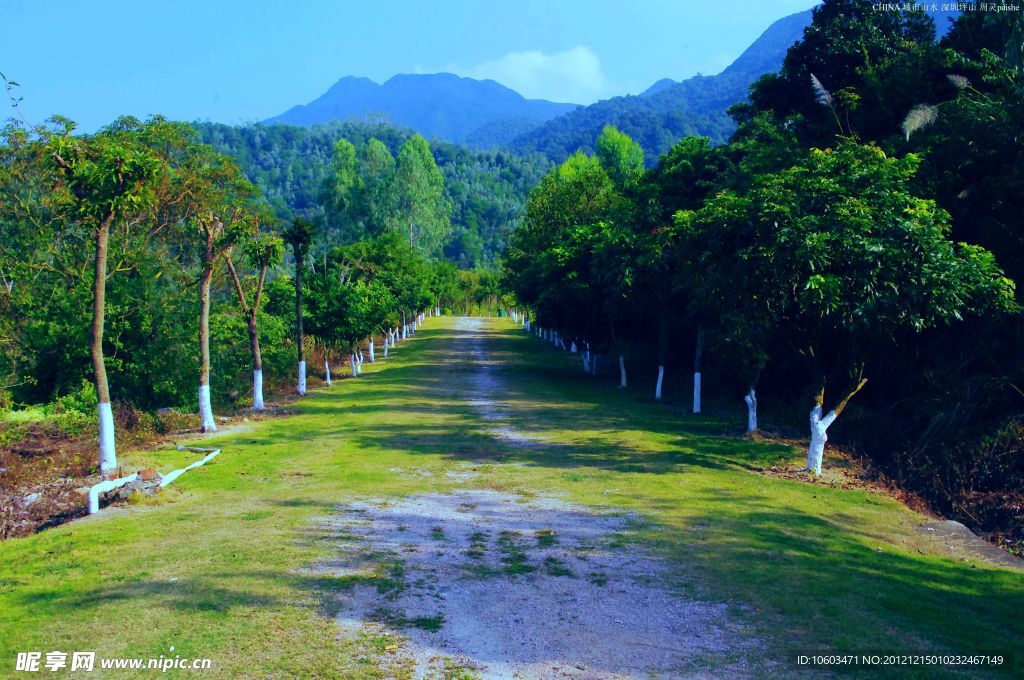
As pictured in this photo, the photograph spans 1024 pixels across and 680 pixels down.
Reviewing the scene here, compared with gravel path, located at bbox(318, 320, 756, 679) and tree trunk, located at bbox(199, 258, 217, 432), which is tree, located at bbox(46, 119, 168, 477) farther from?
gravel path, located at bbox(318, 320, 756, 679)

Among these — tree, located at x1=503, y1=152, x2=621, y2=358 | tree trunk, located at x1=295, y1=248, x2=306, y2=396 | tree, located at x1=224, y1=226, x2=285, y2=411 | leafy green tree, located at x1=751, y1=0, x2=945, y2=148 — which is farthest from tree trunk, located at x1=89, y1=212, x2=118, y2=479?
leafy green tree, located at x1=751, y1=0, x2=945, y2=148

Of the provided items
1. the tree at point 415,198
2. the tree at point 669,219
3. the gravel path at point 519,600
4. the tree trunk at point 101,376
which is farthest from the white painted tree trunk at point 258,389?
the tree at point 415,198

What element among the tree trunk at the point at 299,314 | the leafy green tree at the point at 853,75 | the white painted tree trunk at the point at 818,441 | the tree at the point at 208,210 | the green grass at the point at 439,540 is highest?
the leafy green tree at the point at 853,75

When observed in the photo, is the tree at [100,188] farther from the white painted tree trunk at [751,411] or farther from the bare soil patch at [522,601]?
the white painted tree trunk at [751,411]

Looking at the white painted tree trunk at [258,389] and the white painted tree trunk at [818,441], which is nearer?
the white painted tree trunk at [818,441]

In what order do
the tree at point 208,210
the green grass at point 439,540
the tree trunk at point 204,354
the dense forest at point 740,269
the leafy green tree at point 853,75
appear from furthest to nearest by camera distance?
the leafy green tree at point 853,75
the tree at point 208,210
the tree trunk at point 204,354
the dense forest at point 740,269
the green grass at point 439,540

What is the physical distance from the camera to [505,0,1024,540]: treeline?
17781mm

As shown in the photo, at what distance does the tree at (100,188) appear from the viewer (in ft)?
57.8

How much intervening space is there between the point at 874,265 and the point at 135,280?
2536cm

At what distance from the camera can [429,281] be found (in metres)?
90.0

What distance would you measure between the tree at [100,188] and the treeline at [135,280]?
32 mm

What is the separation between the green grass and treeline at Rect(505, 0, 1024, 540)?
327 centimetres

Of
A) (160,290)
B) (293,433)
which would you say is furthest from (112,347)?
(293,433)

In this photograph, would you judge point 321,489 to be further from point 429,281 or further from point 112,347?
point 429,281
